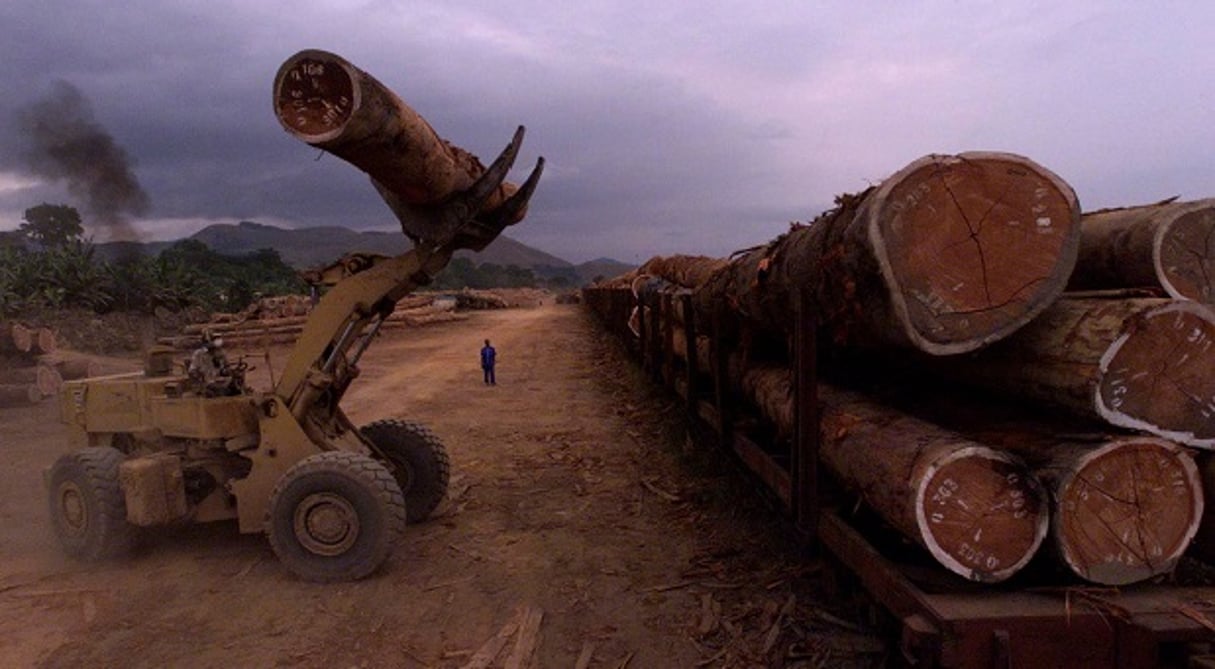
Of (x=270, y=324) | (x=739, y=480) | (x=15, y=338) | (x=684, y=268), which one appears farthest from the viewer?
(x=270, y=324)

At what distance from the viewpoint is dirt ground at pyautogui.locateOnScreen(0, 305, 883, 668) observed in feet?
16.6

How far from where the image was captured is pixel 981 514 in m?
3.44

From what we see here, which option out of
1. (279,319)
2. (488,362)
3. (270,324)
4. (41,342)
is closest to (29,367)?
(41,342)

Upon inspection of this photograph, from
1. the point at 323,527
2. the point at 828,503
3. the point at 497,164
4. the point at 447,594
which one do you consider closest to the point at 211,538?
the point at 323,527

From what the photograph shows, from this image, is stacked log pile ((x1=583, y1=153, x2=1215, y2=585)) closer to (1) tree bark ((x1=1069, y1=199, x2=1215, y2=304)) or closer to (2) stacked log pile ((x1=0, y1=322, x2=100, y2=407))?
(1) tree bark ((x1=1069, y1=199, x2=1215, y2=304))

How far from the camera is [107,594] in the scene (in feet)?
20.2

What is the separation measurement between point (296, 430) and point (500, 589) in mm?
2033

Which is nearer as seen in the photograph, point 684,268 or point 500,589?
point 500,589

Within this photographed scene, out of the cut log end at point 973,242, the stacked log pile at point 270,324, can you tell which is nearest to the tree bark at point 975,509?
the cut log end at point 973,242

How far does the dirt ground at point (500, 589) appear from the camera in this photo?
5066 millimetres

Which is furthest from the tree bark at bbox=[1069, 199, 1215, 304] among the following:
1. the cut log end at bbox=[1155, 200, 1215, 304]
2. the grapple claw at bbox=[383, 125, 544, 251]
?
the grapple claw at bbox=[383, 125, 544, 251]

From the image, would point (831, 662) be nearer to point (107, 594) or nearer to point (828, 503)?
point (828, 503)

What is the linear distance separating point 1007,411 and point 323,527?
4.61 m

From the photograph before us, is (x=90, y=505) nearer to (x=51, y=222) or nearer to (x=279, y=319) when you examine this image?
(x=279, y=319)
